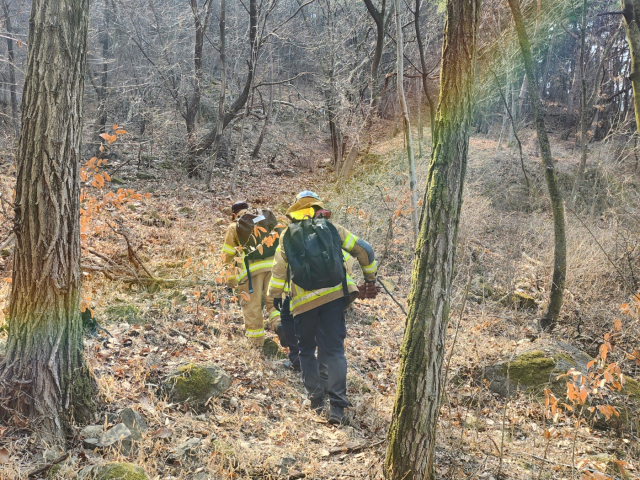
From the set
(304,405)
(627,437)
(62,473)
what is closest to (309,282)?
(304,405)

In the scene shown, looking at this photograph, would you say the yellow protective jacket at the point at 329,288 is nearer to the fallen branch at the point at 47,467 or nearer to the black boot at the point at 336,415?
the black boot at the point at 336,415

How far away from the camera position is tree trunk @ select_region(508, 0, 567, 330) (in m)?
6.78

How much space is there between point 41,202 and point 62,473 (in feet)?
6.07

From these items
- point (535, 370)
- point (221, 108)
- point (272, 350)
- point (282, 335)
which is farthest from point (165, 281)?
point (221, 108)

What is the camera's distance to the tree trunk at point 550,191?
267 inches

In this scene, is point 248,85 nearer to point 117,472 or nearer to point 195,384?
point 195,384

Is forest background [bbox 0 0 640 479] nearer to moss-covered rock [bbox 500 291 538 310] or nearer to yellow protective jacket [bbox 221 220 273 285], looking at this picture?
moss-covered rock [bbox 500 291 538 310]

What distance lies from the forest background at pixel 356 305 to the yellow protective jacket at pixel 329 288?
3.68 feet

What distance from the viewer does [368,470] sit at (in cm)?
334

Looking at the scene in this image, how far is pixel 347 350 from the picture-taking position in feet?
21.0

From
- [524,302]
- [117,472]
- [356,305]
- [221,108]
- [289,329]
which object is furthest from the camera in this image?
[221,108]

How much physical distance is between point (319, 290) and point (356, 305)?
12.4 feet

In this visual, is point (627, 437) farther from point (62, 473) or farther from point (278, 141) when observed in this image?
point (278, 141)

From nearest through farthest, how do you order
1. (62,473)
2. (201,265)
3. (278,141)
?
(62,473), (201,265), (278,141)
